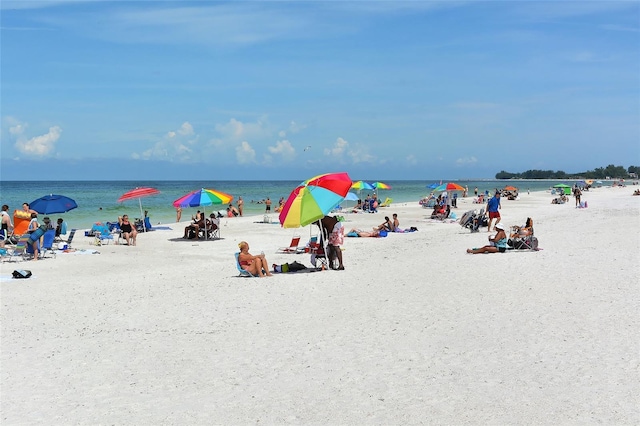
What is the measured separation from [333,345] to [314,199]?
195 inches

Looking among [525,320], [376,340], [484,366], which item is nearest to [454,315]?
[525,320]

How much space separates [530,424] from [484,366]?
1.29 meters

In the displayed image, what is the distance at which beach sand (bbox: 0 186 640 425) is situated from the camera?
16.5 feet

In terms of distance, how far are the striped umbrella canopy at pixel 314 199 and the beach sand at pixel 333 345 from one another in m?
1.08

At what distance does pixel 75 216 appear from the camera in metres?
36.2

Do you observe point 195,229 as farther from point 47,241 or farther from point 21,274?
point 21,274

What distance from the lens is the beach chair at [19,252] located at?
46.1ft

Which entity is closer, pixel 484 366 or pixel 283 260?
pixel 484 366

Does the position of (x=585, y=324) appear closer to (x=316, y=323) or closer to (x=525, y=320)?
(x=525, y=320)

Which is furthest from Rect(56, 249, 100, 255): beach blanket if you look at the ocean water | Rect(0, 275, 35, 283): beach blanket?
the ocean water

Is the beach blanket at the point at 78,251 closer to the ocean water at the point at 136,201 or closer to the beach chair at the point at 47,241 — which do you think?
the beach chair at the point at 47,241

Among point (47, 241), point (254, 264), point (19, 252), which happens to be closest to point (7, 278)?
point (19, 252)

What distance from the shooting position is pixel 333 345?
673 centimetres

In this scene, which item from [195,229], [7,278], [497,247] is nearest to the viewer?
[7,278]
